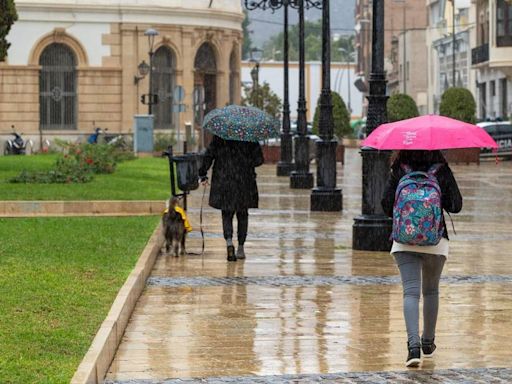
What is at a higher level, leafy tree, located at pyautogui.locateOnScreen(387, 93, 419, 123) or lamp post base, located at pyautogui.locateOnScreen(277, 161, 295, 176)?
leafy tree, located at pyautogui.locateOnScreen(387, 93, 419, 123)

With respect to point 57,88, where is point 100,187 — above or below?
below

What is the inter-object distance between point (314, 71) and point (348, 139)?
968 inches

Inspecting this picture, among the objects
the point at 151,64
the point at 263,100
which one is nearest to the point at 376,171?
the point at 151,64

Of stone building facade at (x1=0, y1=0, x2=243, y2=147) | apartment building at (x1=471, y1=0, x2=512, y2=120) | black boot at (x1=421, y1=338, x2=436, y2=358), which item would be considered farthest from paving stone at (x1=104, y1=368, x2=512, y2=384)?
apartment building at (x1=471, y1=0, x2=512, y2=120)

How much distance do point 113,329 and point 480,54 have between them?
71.5 meters

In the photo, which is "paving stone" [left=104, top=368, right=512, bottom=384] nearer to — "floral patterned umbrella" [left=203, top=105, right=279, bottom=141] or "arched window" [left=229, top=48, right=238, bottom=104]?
"floral patterned umbrella" [left=203, top=105, right=279, bottom=141]

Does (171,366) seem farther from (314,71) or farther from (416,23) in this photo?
(416,23)

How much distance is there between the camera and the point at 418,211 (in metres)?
10.9

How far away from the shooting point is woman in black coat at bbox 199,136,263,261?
18.3 metres

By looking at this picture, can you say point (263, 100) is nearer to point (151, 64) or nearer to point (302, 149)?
point (151, 64)

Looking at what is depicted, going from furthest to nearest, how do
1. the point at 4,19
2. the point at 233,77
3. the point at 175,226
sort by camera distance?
the point at 233,77 → the point at 4,19 → the point at 175,226

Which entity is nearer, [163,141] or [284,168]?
[284,168]

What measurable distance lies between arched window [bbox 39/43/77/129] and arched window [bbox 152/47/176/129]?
3365 mm

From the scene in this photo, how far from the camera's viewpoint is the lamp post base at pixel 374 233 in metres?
19.2
